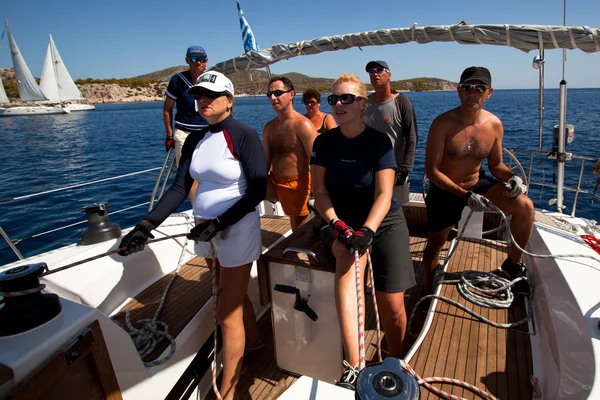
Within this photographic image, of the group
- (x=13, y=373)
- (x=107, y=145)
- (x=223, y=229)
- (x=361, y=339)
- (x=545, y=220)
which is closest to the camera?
(x=13, y=373)

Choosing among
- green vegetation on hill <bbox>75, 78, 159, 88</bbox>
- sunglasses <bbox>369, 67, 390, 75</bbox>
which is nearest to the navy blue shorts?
sunglasses <bbox>369, 67, 390, 75</bbox>

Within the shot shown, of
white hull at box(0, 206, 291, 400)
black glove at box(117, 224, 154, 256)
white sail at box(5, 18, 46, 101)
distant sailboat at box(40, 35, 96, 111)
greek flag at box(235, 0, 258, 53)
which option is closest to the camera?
Result: white hull at box(0, 206, 291, 400)

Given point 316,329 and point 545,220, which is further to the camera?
point 545,220

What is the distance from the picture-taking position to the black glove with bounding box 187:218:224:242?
1.98 metres

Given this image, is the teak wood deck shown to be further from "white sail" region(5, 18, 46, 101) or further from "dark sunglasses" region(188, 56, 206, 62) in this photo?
"white sail" region(5, 18, 46, 101)

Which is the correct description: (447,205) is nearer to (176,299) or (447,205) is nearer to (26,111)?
(176,299)

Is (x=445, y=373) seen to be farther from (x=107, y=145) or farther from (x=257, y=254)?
(x=107, y=145)

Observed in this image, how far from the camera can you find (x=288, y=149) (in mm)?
3299

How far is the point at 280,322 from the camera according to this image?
7.89 ft

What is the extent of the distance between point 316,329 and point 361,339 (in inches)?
30.5

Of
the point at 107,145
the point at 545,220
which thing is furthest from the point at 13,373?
the point at 107,145

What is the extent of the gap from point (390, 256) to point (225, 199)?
105cm

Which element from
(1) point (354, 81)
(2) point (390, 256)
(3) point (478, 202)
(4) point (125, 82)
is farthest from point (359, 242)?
(4) point (125, 82)

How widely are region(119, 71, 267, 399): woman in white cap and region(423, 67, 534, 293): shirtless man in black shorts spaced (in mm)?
1558
